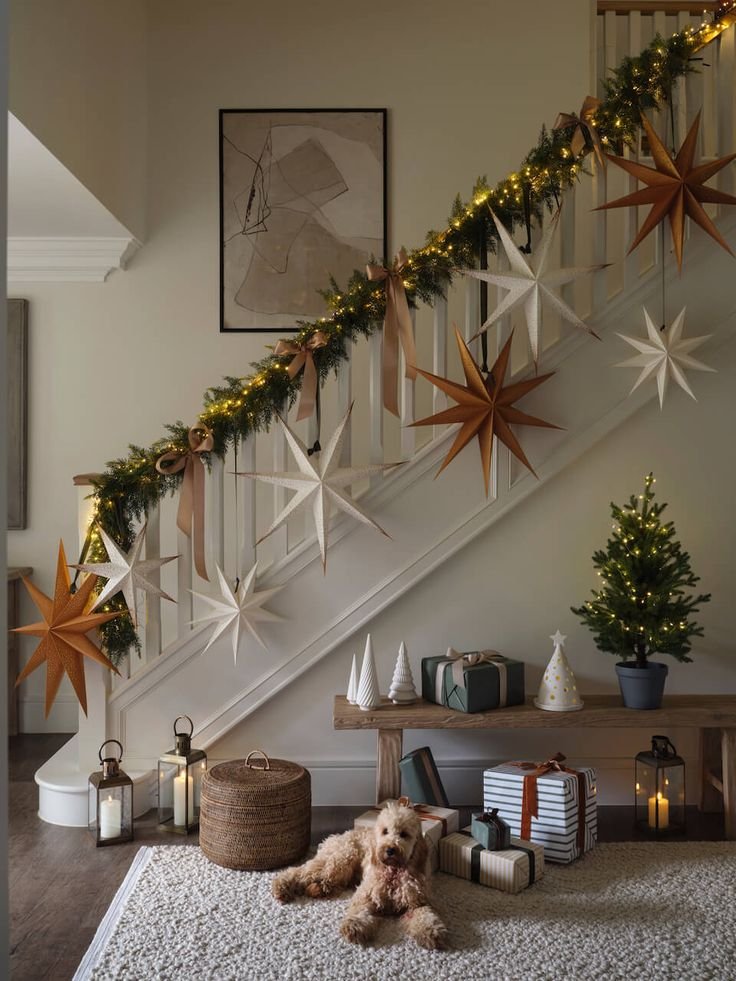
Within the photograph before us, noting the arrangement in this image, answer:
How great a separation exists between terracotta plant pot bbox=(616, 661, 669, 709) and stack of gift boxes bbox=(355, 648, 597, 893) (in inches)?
11.1

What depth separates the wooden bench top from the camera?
2.73 m

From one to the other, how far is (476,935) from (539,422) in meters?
1.58

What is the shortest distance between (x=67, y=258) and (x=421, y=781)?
285cm

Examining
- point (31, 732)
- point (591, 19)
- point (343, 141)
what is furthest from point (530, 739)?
point (591, 19)

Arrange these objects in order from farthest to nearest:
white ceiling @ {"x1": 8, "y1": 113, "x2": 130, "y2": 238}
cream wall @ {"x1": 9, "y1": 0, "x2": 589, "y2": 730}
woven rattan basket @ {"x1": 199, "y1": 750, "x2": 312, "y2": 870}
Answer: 1. cream wall @ {"x1": 9, "y1": 0, "x2": 589, "y2": 730}
2. white ceiling @ {"x1": 8, "y1": 113, "x2": 130, "y2": 238}
3. woven rattan basket @ {"x1": 199, "y1": 750, "x2": 312, "y2": 870}

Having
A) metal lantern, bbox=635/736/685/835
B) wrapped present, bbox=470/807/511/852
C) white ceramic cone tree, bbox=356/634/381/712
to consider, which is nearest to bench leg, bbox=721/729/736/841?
metal lantern, bbox=635/736/685/835

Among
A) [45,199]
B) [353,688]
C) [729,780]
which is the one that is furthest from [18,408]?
[729,780]

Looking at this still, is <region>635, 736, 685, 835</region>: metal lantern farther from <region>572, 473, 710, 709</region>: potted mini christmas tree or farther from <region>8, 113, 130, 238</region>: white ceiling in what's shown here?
<region>8, 113, 130, 238</region>: white ceiling

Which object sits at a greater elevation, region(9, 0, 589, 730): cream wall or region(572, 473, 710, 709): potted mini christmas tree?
region(9, 0, 589, 730): cream wall

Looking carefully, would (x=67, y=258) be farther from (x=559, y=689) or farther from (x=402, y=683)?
(x=559, y=689)

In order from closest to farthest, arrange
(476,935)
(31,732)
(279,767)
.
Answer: (476,935)
(279,767)
(31,732)

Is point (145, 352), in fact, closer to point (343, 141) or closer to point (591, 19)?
point (343, 141)

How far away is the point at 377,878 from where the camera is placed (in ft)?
7.20

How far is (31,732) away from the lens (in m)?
4.20
